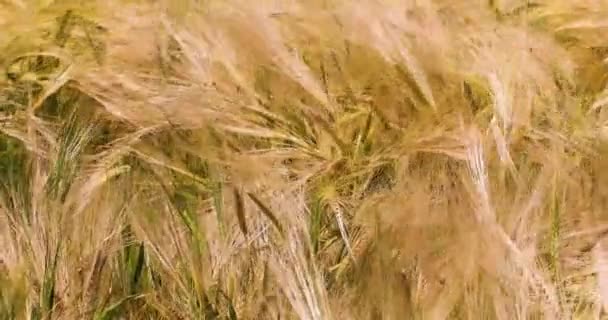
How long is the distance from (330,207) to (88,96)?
258mm

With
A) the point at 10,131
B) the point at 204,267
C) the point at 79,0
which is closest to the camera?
the point at 204,267

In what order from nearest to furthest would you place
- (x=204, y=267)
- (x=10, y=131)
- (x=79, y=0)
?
1. (x=204, y=267)
2. (x=10, y=131)
3. (x=79, y=0)

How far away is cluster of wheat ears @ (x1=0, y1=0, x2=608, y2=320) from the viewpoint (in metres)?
0.73

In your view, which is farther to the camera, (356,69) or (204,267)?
(356,69)

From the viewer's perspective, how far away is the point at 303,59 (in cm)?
93

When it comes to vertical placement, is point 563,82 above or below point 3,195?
above

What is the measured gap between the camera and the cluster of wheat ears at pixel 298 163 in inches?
28.7

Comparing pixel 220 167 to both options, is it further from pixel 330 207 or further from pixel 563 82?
pixel 563 82

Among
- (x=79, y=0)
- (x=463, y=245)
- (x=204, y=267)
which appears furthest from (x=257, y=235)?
(x=79, y=0)

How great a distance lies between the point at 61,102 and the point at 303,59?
0.22 meters

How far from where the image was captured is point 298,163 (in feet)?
2.76

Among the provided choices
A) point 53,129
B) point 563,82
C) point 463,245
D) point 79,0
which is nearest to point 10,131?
point 53,129

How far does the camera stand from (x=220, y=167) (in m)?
0.81

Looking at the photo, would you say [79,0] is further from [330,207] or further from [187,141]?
[330,207]
